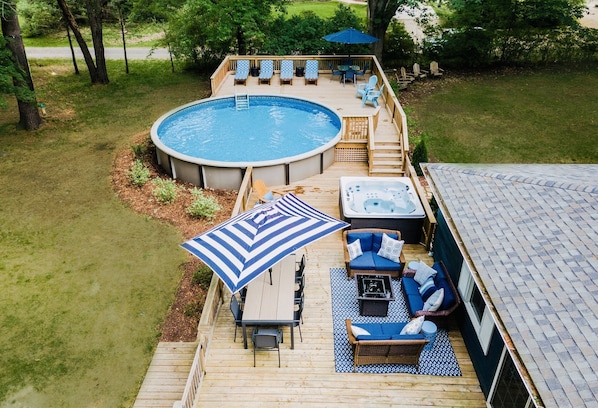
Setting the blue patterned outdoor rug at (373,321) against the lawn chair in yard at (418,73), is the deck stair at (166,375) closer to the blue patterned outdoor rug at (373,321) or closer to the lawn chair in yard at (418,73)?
the blue patterned outdoor rug at (373,321)

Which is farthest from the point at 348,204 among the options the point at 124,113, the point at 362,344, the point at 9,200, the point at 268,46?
the point at 268,46

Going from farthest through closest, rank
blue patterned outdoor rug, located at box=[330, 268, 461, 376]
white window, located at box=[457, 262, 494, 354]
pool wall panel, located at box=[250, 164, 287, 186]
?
pool wall panel, located at box=[250, 164, 287, 186] → blue patterned outdoor rug, located at box=[330, 268, 461, 376] → white window, located at box=[457, 262, 494, 354]

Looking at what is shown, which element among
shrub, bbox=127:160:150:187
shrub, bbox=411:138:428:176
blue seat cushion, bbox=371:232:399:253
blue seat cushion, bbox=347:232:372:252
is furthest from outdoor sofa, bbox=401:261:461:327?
shrub, bbox=127:160:150:187

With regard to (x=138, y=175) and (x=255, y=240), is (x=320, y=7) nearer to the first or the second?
(x=138, y=175)

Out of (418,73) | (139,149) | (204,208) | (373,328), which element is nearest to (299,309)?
(373,328)

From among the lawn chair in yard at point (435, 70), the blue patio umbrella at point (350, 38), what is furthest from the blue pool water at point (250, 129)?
the lawn chair in yard at point (435, 70)

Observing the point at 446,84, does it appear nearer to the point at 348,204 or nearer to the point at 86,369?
the point at 348,204

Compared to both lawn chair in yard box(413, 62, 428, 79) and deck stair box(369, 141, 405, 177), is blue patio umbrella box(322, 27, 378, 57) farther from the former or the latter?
deck stair box(369, 141, 405, 177)
